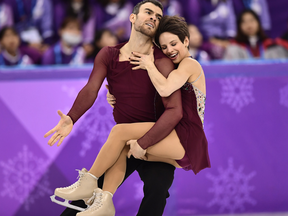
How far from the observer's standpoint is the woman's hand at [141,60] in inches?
84.2

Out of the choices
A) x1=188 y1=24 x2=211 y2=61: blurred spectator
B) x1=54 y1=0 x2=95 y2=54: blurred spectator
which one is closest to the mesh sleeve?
x1=188 y1=24 x2=211 y2=61: blurred spectator

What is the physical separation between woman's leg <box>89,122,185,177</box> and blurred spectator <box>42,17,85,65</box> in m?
2.73

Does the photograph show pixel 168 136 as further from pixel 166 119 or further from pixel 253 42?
pixel 253 42

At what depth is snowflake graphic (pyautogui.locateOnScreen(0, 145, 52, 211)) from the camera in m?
3.05

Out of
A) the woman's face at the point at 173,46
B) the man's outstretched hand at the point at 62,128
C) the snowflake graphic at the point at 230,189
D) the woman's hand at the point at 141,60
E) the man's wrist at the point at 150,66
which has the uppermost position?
the woman's face at the point at 173,46

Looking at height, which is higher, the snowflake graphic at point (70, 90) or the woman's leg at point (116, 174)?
the snowflake graphic at point (70, 90)

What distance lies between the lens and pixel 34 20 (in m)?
4.99

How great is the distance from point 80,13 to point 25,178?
2678 millimetres

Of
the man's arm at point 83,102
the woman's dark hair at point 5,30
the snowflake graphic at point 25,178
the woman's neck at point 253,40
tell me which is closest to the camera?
the man's arm at point 83,102

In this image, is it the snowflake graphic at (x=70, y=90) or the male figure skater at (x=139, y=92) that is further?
the snowflake graphic at (x=70, y=90)

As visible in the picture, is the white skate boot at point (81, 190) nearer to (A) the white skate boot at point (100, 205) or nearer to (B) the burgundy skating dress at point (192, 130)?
(A) the white skate boot at point (100, 205)

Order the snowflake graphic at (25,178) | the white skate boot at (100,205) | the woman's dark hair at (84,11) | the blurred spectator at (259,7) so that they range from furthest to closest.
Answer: the blurred spectator at (259,7) < the woman's dark hair at (84,11) < the snowflake graphic at (25,178) < the white skate boot at (100,205)

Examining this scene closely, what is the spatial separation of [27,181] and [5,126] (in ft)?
1.64

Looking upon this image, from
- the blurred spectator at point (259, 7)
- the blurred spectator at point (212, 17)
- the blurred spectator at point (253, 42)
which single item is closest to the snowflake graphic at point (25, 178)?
the blurred spectator at point (253, 42)
